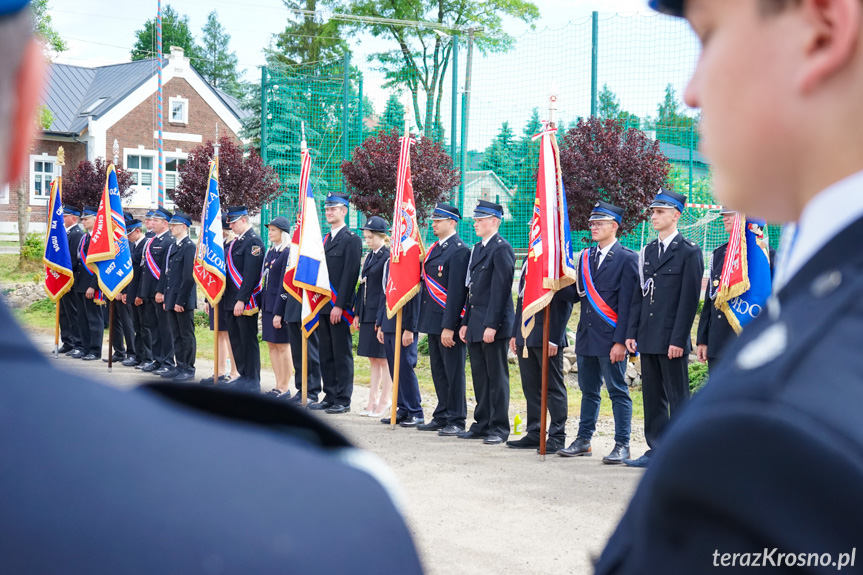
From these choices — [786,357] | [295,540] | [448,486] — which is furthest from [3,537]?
[448,486]

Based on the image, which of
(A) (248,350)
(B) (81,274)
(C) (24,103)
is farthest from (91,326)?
(C) (24,103)

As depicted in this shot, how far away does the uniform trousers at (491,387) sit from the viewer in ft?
24.9

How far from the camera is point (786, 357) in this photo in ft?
1.80

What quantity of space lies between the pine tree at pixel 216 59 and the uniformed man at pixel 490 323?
5397 cm

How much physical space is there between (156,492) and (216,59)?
211 feet

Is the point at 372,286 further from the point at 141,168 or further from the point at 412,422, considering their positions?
the point at 141,168

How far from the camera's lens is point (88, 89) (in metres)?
35.8

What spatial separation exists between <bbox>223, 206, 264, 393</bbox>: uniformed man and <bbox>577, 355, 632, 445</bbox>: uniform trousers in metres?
4.34

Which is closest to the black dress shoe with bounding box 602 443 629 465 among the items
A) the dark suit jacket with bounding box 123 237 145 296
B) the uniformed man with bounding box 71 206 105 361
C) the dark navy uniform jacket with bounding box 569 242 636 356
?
the dark navy uniform jacket with bounding box 569 242 636 356

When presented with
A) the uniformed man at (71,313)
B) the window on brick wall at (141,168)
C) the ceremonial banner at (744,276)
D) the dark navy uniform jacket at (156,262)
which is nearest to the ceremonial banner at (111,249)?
the dark navy uniform jacket at (156,262)

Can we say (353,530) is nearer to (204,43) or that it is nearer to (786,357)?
(786,357)

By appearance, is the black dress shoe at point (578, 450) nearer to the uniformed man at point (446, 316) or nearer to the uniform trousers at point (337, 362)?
the uniformed man at point (446, 316)

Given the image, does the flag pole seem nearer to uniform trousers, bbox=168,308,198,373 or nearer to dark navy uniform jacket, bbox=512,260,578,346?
dark navy uniform jacket, bbox=512,260,578,346

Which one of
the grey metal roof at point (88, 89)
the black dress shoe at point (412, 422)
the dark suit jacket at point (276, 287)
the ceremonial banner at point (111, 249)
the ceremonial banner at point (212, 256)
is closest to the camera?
the black dress shoe at point (412, 422)
